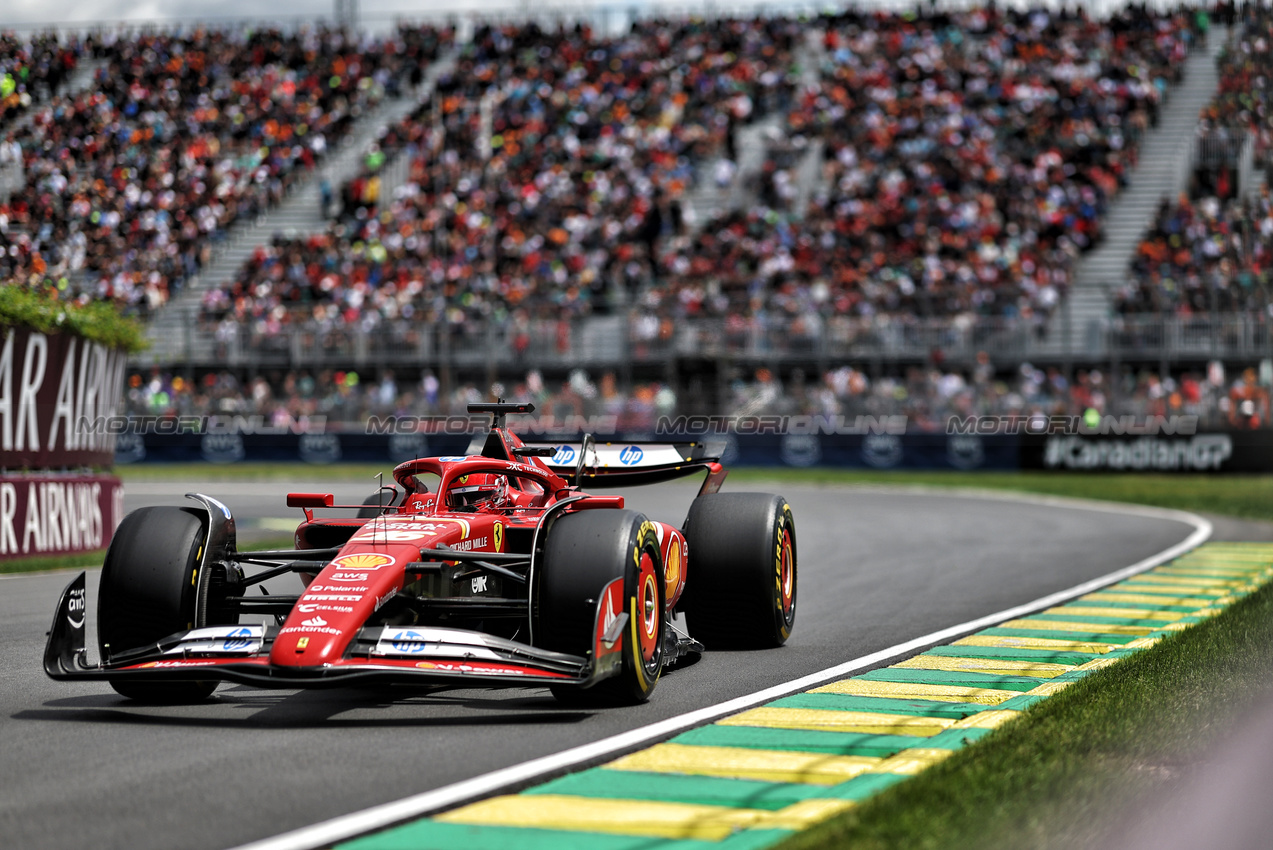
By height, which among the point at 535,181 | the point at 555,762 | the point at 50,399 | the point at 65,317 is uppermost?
the point at 535,181

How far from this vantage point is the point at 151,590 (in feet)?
22.3

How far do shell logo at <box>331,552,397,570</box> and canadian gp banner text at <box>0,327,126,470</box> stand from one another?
327 inches

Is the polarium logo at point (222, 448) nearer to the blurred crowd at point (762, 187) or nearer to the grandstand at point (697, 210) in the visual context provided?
the grandstand at point (697, 210)

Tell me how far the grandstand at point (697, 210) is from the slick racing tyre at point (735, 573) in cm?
1693

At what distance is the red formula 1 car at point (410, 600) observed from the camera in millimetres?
6160

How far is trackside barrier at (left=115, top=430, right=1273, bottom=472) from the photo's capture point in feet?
92.2

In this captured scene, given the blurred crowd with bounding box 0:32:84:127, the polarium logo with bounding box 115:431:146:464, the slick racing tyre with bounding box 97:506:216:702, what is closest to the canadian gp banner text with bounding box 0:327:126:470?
the blurred crowd with bounding box 0:32:84:127

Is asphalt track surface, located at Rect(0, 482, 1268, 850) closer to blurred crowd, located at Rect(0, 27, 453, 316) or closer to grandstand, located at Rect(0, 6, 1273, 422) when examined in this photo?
blurred crowd, located at Rect(0, 27, 453, 316)

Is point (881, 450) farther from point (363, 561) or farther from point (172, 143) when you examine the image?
point (363, 561)

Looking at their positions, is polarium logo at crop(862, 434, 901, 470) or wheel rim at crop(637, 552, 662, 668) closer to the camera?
wheel rim at crop(637, 552, 662, 668)

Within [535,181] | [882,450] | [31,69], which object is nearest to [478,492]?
[31,69]

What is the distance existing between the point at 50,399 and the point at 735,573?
8.31 meters

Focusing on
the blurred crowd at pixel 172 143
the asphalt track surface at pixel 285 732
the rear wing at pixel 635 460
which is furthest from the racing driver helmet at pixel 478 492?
the blurred crowd at pixel 172 143

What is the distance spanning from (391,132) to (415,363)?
999 centimetres
